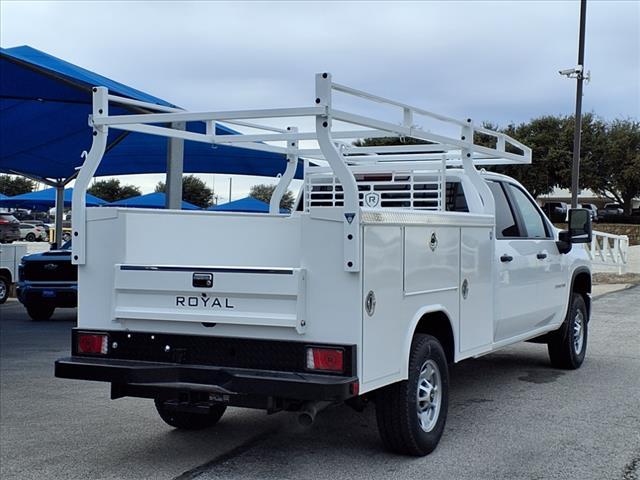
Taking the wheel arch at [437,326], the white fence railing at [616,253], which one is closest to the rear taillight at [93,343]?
the wheel arch at [437,326]

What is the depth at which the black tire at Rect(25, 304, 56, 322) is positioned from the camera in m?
15.1

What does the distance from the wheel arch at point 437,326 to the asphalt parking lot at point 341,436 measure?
70cm

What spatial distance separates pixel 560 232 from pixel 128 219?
16.0ft

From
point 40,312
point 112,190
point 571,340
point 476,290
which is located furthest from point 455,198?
point 112,190

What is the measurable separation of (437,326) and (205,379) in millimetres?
1851

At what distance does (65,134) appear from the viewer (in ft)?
51.5

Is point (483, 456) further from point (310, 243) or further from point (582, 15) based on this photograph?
point (582, 15)

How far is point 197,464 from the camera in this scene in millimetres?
5629

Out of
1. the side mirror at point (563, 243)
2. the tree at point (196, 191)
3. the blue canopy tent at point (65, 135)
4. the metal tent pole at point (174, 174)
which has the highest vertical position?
the tree at point (196, 191)

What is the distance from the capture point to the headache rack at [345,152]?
494 cm

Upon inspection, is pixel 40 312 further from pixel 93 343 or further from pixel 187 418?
pixel 93 343

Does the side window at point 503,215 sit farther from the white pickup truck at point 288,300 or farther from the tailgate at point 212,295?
the tailgate at point 212,295

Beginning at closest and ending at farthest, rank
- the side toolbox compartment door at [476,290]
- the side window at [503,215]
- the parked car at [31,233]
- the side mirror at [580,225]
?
the side toolbox compartment door at [476,290] → the side window at [503,215] → the side mirror at [580,225] → the parked car at [31,233]

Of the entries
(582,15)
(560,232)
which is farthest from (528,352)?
(582,15)
